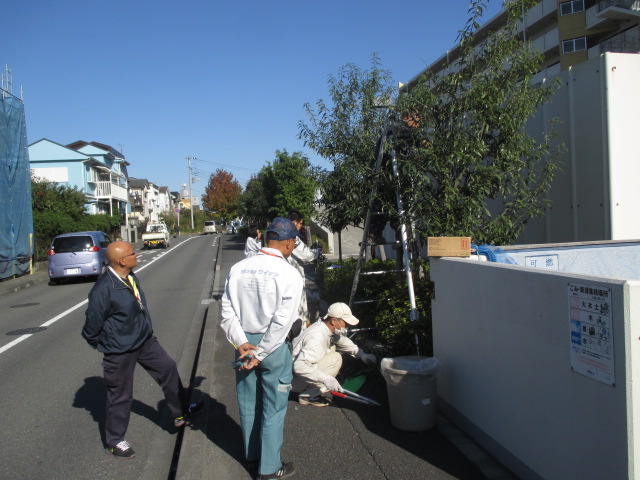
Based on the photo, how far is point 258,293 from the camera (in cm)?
353

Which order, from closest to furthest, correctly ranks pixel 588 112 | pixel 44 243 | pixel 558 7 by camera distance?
pixel 588 112, pixel 44 243, pixel 558 7

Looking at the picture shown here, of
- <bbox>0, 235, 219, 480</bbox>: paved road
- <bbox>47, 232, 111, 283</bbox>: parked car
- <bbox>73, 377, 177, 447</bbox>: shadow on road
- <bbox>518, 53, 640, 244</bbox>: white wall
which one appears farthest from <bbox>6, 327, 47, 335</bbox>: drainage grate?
<bbox>518, 53, 640, 244</bbox>: white wall

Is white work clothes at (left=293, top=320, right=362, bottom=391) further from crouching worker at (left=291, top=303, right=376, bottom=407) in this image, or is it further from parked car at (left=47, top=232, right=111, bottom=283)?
parked car at (left=47, top=232, right=111, bottom=283)

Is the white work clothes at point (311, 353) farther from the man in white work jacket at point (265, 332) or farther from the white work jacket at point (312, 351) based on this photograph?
the man in white work jacket at point (265, 332)

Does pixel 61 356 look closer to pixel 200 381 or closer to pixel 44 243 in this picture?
pixel 200 381

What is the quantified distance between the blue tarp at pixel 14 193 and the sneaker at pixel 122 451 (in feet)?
55.8

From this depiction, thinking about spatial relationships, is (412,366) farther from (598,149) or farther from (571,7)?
(571,7)

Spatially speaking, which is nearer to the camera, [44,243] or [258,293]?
[258,293]

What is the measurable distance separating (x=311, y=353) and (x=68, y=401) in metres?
2.96

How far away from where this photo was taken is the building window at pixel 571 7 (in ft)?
106

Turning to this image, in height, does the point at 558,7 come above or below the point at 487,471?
above

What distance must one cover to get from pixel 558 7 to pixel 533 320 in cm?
3629

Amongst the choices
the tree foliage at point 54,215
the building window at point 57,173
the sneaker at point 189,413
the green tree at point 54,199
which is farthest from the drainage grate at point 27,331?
the building window at point 57,173

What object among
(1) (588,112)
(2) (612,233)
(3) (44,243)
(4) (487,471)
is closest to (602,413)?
(4) (487,471)
